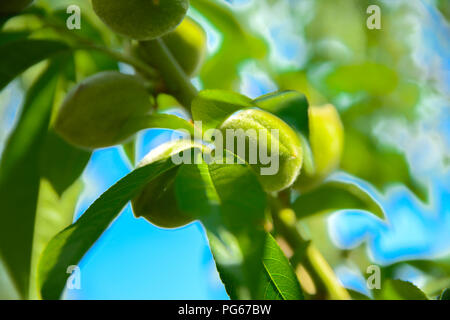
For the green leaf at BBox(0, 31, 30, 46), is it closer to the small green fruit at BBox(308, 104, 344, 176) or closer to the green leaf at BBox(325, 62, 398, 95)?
the small green fruit at BBox(308, 104, 344, 176)

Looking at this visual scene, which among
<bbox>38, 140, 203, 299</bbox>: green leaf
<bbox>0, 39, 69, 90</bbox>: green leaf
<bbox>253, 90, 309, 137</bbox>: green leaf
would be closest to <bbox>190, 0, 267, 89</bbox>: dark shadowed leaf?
<bbox>0, 39, 69, 90</bbox>: green leaf

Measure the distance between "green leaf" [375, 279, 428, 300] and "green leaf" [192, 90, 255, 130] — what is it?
13.8 inches

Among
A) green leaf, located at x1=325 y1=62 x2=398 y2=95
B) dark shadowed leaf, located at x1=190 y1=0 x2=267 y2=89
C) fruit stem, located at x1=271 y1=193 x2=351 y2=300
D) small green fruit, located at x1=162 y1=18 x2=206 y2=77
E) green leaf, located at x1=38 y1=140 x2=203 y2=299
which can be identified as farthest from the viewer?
green leaf, located at x1=325 y1=62 x2=398 y2=95

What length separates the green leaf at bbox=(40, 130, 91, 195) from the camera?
1034 mm

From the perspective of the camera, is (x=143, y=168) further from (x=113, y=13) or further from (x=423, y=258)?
(x=423, y=258)

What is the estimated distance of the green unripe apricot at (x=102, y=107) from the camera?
2.95ft

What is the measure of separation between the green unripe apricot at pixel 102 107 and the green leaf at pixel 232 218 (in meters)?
0.31

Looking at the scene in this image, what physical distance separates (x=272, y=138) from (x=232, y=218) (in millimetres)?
179

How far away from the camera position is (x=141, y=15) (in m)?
0.79

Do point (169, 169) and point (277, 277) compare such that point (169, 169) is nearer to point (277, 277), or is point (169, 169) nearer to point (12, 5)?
point (277, 277)

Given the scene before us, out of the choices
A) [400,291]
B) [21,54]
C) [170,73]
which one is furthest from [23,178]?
[400,291]
